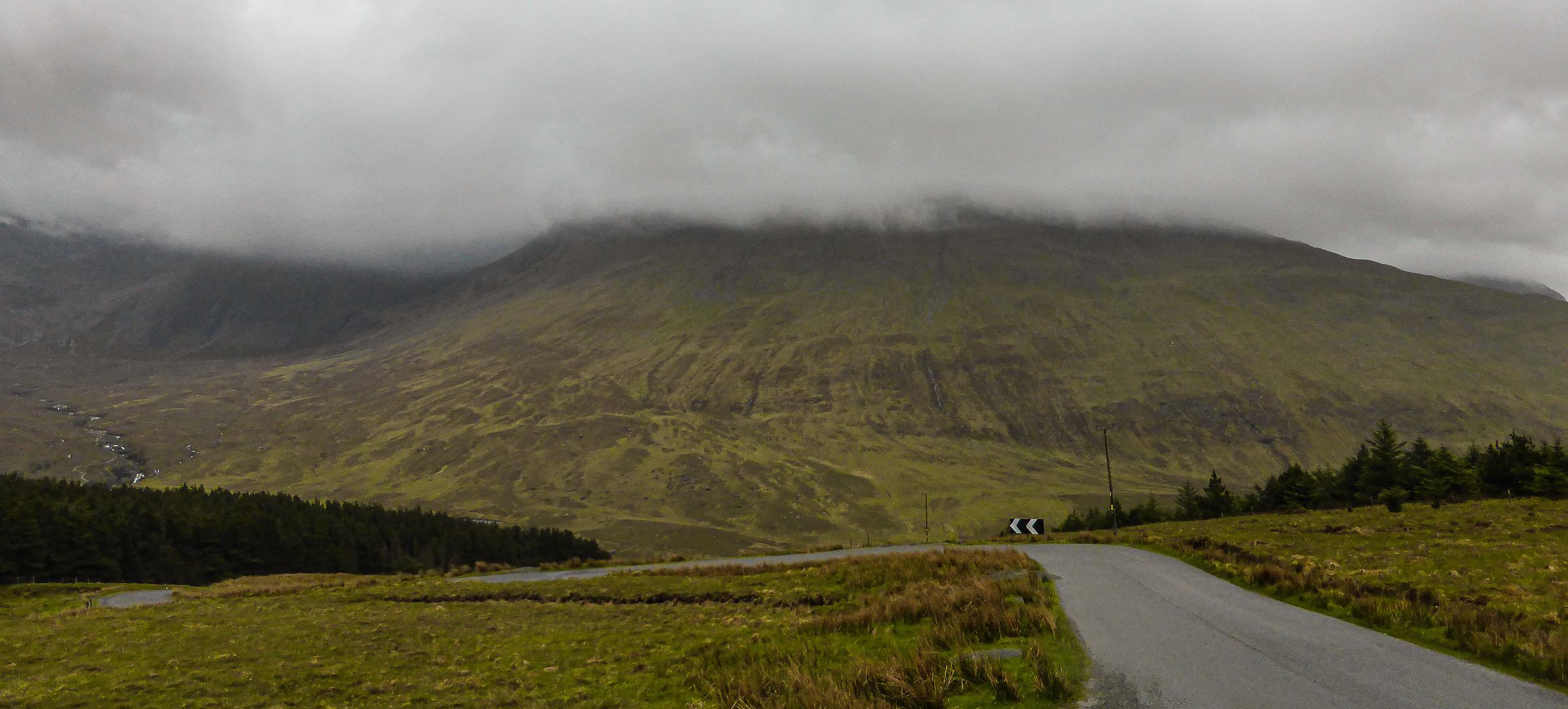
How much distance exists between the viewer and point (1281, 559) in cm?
2322

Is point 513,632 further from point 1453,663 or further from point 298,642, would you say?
point 1453,663

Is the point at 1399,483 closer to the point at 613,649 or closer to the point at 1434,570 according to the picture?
the point at 1434,570

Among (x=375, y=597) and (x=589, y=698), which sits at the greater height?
(x=589, y=698)

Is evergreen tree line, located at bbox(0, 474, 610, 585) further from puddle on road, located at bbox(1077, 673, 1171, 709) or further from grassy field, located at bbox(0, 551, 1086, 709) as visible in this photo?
puddle on road, located at bbox(1077, 673, 1171, 709)

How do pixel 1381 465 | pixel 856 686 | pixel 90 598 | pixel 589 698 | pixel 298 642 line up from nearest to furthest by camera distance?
pixel 856 686, pixel 589 698, pixel 298 642, pixel 90 598, pixel 1381 465

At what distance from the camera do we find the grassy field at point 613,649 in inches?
436

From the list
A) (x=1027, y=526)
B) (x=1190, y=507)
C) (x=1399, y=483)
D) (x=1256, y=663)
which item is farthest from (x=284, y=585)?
(x=1190, y=507)

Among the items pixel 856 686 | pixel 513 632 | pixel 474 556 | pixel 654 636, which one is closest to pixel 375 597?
pixel 513 632

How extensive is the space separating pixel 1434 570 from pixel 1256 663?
51.8ft

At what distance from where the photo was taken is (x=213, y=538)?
83.4 m

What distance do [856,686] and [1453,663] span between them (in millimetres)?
9552

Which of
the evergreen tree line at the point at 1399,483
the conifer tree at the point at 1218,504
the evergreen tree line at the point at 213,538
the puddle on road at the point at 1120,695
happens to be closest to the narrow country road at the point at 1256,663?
the puddle on road at the point at 1120,695

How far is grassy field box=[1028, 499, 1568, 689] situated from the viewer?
12688mm

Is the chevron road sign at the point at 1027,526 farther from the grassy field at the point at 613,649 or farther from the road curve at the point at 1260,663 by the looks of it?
the road curve at the point at 1260,663
